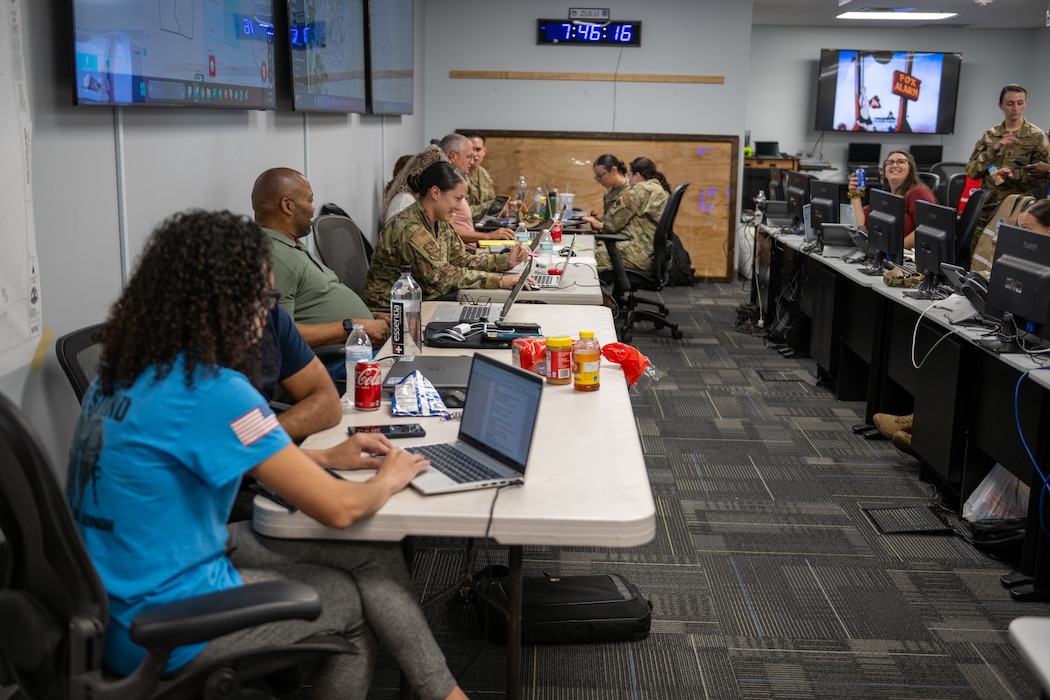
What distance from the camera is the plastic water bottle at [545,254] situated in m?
4.68

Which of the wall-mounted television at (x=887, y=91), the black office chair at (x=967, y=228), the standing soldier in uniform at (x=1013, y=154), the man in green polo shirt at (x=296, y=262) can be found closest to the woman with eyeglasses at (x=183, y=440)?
the man in green polo shirt at (x=296, y=262)

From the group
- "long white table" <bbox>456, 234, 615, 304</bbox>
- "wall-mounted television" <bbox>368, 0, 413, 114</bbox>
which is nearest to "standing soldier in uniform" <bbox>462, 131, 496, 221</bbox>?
"wall-mounted television" <bbox>368, 0, 413, 114</bbox>

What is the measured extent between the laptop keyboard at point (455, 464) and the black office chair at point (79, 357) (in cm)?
68

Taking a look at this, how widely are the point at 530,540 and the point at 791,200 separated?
5.30 m

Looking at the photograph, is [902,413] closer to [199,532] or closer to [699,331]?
[699,331]

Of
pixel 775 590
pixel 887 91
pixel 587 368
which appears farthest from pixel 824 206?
pixel 887 91

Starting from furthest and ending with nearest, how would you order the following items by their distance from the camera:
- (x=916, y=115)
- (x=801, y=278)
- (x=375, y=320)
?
(x=916, y=115) → (x=801, y=278) → (x=375, y=320)

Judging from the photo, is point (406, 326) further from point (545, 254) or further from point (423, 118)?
point (423, 118)

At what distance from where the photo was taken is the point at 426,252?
3.98m

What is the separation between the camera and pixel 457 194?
4094mm

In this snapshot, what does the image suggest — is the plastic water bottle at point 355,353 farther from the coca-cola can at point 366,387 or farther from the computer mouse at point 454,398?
the computer mouse at point 454,398

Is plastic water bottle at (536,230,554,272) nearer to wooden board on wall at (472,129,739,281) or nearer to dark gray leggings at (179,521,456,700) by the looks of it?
dark gray leggings at (179,521,456,700)

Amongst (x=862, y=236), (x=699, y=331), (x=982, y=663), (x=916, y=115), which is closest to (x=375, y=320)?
(x=982, y=663)

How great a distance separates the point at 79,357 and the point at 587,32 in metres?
6.98
